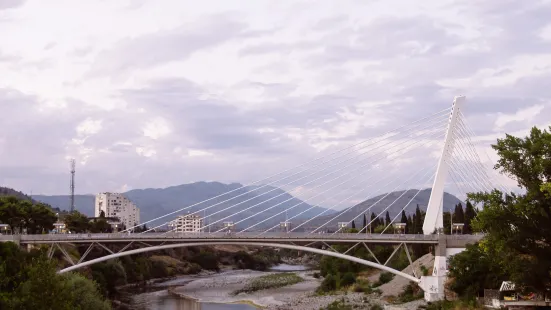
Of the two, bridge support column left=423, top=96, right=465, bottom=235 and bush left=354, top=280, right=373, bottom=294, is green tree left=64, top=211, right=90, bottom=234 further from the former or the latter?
bridge support column left=423, top=96, right=465, bottom=235

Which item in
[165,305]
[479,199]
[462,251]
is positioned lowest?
[165,305]

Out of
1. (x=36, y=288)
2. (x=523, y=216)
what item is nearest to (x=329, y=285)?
(x=523, y=216)

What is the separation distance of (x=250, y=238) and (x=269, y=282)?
31.3 meters

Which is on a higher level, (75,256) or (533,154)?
(533,154)

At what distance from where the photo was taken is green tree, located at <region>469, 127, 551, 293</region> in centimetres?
3428

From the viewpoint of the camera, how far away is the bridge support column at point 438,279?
156 ft

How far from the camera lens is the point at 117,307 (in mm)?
57906

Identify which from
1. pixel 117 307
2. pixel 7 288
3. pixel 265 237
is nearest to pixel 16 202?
pixel 117 307

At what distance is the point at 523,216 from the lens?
34.7 metres

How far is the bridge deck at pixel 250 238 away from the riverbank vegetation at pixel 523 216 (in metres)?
12.2

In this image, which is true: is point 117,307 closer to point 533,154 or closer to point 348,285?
point 348,285

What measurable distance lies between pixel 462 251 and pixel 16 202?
4584 cm

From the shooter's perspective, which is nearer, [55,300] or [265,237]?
[55,300]

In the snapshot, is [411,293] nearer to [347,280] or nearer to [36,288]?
[347,280]
